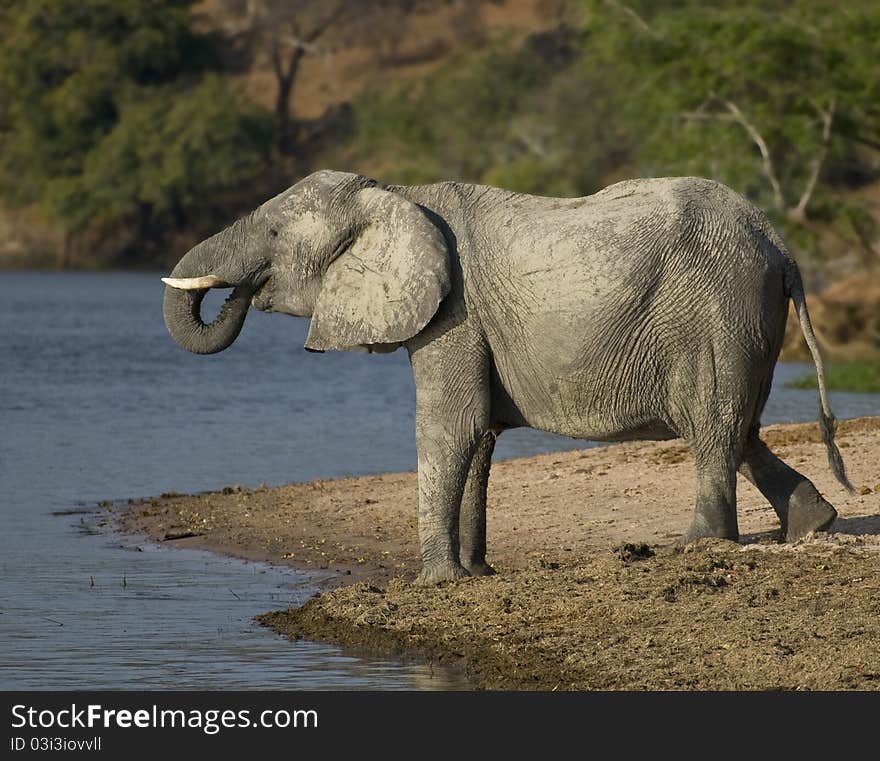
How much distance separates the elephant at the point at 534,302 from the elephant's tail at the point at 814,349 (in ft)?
0.06

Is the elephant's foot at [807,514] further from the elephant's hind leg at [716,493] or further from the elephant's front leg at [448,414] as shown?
the elephant's front leg at [448,414]

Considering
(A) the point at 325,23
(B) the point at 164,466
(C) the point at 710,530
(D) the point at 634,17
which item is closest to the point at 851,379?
(B) the point at 164,466

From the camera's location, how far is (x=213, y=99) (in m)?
69.8

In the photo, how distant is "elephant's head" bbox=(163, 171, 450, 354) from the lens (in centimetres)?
932

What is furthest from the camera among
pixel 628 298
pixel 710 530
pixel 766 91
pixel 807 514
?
pixel 766 91

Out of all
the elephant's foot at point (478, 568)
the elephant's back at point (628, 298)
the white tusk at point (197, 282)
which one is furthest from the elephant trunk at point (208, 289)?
the elephant's foot at point (478, 568)

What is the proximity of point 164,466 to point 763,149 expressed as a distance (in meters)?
15.0

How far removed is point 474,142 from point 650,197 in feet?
186

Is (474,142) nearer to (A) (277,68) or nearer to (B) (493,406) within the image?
(A) (277,68)

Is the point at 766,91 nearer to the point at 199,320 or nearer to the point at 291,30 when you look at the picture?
the point at 199,320

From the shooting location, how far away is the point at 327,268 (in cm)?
963

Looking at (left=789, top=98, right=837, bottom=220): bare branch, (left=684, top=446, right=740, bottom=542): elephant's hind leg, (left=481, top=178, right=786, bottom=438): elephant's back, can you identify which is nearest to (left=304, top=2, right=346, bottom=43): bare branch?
(left=789, top=98, right=837, bottom=220): bare branch

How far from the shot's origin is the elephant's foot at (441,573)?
959 centimetres
